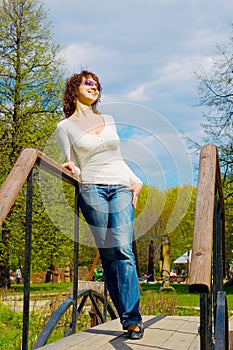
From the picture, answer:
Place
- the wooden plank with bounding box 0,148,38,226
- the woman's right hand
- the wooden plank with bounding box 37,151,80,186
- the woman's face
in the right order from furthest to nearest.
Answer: the woman's face, the woman's right hand, the wooden plank with bounding box 37,151,80,186, the wooden plank with bounding box 0,148,38,226

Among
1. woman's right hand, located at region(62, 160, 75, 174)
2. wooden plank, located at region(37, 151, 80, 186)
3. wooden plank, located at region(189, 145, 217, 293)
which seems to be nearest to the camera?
wooden plank, located at region(189, 145, 217, 293)

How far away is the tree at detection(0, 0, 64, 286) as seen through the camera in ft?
67.7

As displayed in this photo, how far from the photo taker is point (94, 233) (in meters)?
3.42

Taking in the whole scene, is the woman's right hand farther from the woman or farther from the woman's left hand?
the woman's left hand

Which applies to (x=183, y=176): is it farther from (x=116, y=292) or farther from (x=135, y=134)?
(x=116, y=292)

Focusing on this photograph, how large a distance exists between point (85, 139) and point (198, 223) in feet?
4.74

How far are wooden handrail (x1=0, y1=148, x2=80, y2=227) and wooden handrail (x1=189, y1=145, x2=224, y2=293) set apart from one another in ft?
2.32

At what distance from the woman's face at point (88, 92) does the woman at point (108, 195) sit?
0.14 metres

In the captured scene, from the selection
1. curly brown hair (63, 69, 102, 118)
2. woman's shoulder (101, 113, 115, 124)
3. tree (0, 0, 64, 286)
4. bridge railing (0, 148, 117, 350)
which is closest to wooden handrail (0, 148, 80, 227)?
bridge railing (0, 148, 117, 350)

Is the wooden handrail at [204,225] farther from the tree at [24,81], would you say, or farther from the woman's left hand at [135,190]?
the tree at [24,81]

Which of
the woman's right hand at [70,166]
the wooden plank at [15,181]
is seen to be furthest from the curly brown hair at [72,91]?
the wooden plank at [15,181]

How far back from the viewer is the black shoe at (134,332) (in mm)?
3422

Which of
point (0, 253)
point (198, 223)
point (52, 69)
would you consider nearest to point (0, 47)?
point (52, 69)

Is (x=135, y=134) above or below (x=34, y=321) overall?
above
